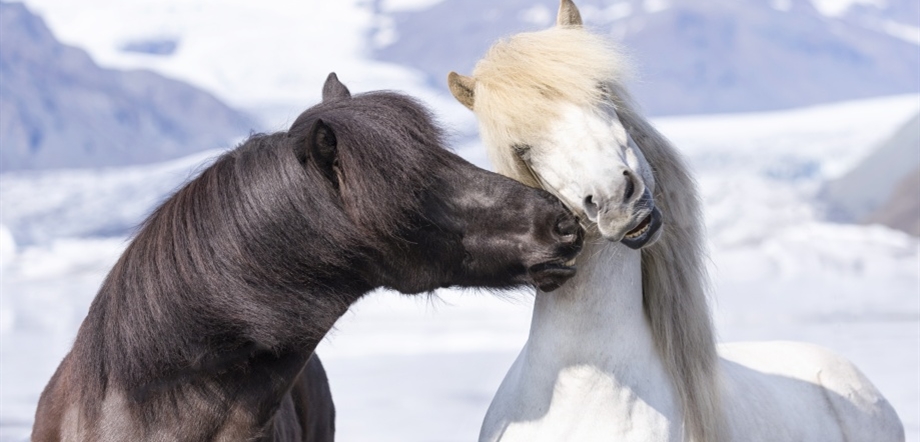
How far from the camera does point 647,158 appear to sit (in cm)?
252

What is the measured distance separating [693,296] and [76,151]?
19.2 m

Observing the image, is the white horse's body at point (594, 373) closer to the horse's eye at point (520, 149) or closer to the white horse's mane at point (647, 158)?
the white horse's mane at point (647, 158)

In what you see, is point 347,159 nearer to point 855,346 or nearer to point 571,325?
point 571,325

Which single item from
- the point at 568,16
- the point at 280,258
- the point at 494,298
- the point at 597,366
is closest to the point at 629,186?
the point at 597,366

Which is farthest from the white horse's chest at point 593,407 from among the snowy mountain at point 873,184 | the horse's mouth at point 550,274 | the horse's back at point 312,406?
the snowy mountain at point 873,184

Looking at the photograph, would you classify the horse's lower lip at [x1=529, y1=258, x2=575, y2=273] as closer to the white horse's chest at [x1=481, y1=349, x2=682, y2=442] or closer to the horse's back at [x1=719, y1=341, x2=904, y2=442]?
the white horse's chest at [x1=481, y1=349, x2=682, y2=442]

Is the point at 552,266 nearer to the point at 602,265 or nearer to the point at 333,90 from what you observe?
the point at 602,265

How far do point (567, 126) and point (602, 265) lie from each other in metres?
0.39

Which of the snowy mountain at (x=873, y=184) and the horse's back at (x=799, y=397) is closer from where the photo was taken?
the horse's back at (x=799, y=397)

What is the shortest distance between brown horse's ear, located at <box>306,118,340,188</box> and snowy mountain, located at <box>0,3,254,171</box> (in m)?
16.6

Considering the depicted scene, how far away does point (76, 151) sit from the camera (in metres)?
19.8

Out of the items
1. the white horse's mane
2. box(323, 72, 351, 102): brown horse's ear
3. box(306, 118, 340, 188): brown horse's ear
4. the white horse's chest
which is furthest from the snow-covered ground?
box(323, 72, 351, 102): brown horse's ear

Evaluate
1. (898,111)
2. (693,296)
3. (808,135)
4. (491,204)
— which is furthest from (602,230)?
(898,111)

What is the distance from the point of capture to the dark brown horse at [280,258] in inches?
90.6
